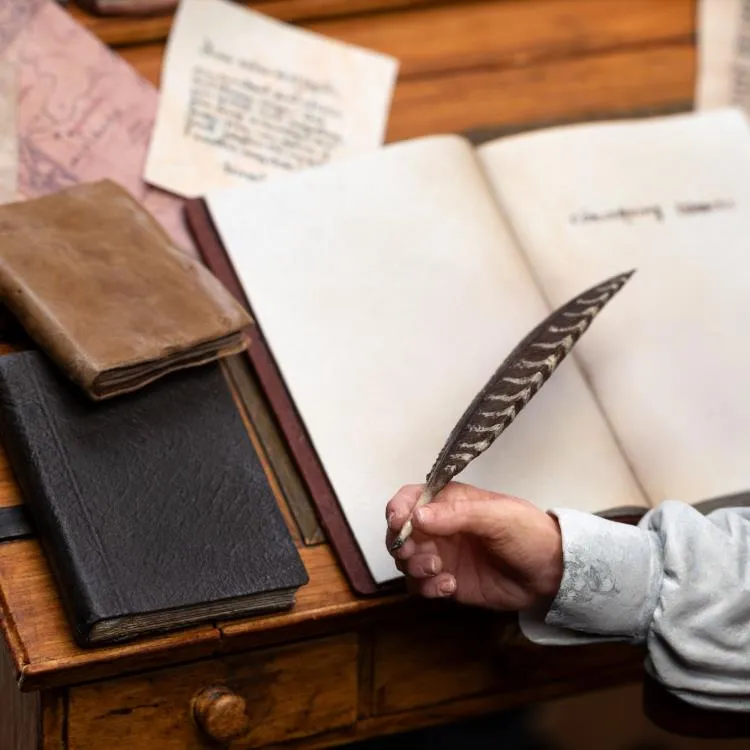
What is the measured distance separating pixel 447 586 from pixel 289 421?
27 cm

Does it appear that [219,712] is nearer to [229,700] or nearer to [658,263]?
[229,700]

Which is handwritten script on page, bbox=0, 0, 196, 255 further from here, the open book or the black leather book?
the black leather book

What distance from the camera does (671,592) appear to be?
1.21m

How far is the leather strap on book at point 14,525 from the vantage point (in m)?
1.18

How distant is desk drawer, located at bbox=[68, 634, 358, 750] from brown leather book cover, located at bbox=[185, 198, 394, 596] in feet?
0.29

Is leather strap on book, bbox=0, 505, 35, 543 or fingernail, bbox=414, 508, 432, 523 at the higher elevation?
fingernail, bbox=414, 508, 432, 523

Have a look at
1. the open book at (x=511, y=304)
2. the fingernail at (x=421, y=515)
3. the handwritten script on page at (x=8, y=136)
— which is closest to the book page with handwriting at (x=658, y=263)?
the open book at (x=511, y=304)

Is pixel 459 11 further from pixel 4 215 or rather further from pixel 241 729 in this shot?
pixel 241 729

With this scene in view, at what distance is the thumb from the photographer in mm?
1094

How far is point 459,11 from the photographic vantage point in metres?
1.75

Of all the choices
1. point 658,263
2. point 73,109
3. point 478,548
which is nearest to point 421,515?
point 478,548

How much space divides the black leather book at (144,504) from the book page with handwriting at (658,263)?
15.9 inches

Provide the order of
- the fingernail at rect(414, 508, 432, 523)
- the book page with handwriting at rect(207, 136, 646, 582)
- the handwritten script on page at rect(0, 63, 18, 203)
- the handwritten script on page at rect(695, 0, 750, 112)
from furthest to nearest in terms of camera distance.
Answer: the handwritten script on page at rect(695, 0, 750, 112) < the handwritten script on page at rect(0, 63, 18, 203) < the book page with handwriting at rect(207, 136, 646, 582) < the fingernail at rect(414, 508, 432, 523)

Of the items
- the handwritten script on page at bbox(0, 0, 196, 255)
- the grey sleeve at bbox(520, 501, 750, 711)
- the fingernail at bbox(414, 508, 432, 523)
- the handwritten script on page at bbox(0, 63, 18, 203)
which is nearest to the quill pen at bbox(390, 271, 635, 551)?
the fingernail at bbox(414, 508, 432, 523)
